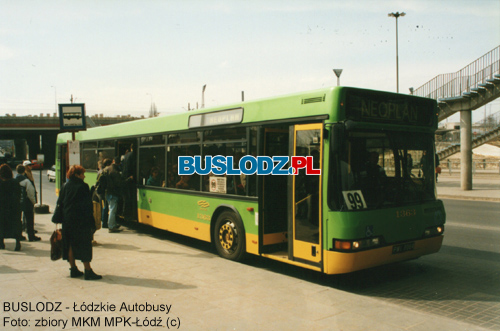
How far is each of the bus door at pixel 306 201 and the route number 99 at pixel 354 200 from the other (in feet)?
1.40

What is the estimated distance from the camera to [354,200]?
6238mm

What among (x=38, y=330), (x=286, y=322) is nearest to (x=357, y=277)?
(x=286, y=322)

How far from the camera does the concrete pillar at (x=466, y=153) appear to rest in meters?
23.0

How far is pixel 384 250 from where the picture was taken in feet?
21.1

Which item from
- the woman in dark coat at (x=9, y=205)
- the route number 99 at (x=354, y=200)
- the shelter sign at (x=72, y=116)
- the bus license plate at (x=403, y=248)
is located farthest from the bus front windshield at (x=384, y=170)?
the shelter sign at (x=72, y=116)

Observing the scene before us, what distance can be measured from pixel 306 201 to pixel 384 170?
125 centimetres

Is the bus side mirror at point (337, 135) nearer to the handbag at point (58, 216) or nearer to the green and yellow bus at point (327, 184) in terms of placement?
the green and yellow bus at point (327, 184)

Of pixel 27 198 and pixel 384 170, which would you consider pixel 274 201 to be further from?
pixel 27 198

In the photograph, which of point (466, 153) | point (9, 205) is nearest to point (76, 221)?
point (9, 205)

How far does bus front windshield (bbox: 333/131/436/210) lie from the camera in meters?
6.23

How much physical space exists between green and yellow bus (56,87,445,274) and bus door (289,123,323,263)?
2 cm

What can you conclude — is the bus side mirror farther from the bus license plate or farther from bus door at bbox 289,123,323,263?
the bus license plate

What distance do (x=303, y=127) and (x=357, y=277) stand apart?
269cm

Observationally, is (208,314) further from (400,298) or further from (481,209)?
(481,209)
